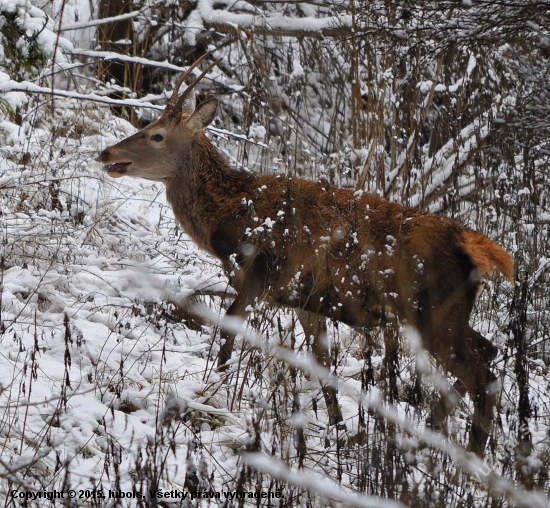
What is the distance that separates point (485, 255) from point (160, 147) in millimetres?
2932

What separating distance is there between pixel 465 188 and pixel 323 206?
3.66m

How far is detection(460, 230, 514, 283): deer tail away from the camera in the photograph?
4.88 m

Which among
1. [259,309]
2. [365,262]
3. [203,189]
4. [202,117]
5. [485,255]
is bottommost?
[259,309]

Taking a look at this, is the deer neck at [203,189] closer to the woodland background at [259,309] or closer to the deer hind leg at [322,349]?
the woodland background at [259,309]

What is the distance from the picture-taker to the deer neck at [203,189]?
239 inches

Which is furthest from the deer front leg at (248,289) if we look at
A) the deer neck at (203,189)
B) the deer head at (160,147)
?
the deer head at (160,147)

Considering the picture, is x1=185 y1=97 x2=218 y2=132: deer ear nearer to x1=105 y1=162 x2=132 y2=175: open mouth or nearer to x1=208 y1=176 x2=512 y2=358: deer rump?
x1=105 y1=162 x2=132 y2=175: open mouth

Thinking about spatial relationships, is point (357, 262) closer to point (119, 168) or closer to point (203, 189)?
point (203, 189)

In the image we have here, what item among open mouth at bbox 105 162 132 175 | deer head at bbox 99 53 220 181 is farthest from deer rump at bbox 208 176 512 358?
open mouth at bbox 105 162 132 175

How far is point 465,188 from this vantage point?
867cm

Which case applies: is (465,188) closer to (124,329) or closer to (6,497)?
(124,329)

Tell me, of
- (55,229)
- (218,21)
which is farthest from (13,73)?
(218,21)

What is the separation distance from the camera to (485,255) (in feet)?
16.1

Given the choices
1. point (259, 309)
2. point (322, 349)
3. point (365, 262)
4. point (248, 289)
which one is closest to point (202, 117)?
point (248, 289)
